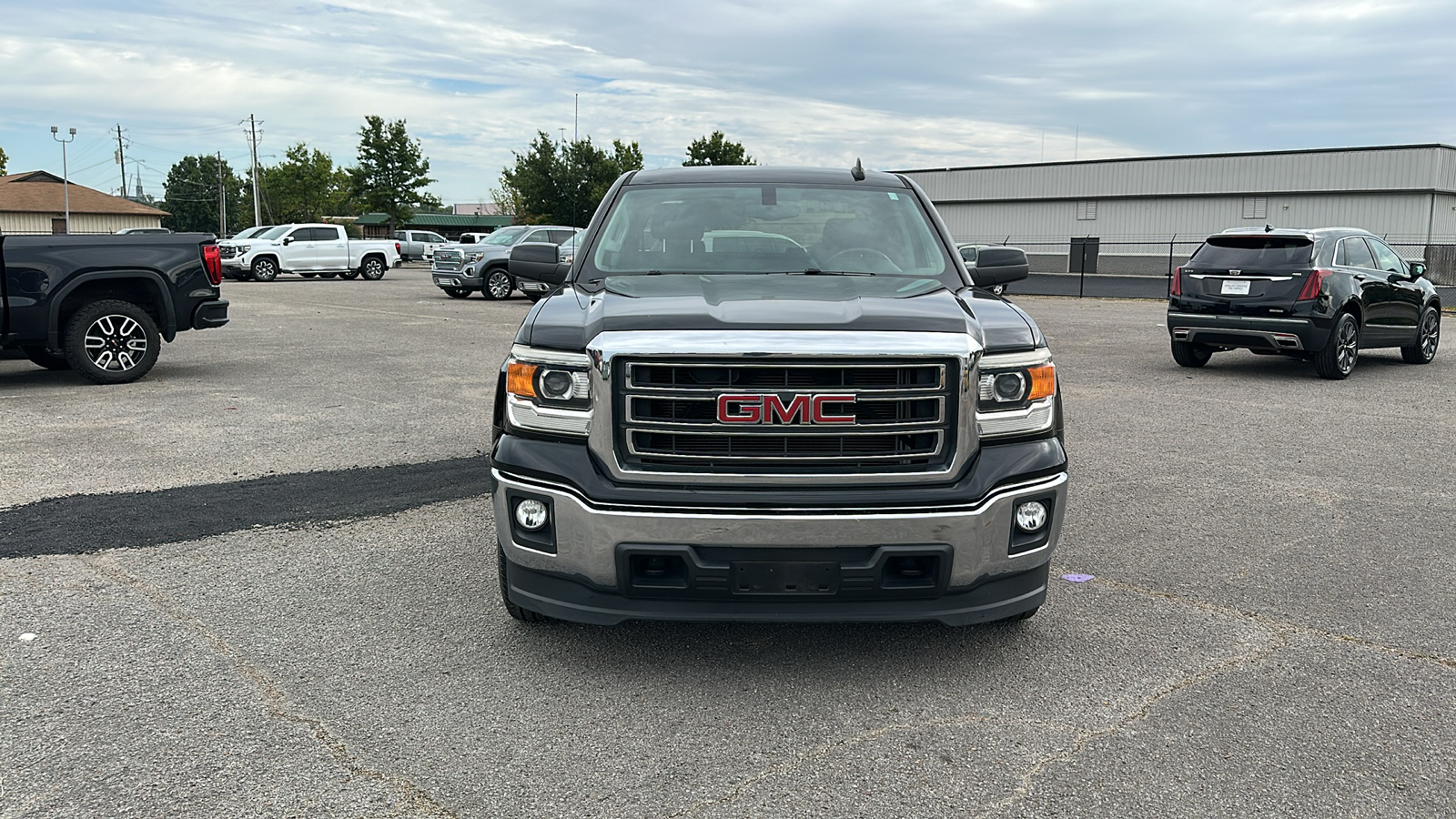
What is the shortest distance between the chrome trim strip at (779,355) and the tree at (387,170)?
2576 inches

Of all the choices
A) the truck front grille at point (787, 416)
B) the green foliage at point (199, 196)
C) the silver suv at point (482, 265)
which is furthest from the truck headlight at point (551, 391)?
the green foliage at point (199, 196)

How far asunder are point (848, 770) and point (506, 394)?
1641mm

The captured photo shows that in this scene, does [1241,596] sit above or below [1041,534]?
below

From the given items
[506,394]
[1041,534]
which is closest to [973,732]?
[1041,534]

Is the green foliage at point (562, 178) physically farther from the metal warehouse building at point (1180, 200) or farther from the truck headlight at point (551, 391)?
the truck headlight at point (551, 391)

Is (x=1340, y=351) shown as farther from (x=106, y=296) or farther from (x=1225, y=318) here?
(x=106, y=296)

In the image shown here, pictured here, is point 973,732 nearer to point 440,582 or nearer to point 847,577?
point 847,577

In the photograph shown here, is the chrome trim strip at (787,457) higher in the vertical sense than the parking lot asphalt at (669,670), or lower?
higher

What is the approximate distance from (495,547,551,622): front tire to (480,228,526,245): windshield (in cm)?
2208

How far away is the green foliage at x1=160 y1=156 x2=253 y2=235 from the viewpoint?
129 m

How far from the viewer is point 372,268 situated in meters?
35.0

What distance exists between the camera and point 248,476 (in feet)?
22.1

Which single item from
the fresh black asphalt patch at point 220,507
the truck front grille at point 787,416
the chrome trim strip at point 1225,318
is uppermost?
the truck front grille at point 787,416

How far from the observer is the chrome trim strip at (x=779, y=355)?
3441 mm
